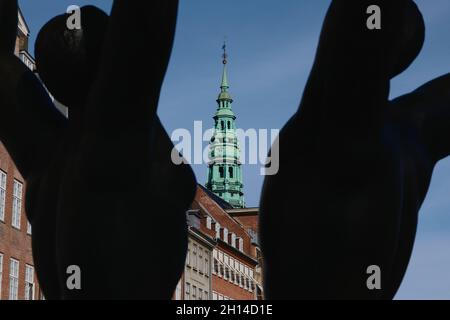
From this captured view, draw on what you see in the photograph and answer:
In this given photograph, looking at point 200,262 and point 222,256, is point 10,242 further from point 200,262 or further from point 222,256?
point 222,256

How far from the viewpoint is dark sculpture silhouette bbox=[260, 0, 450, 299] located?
311cm

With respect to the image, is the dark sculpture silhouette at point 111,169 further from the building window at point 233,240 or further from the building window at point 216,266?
the building window at point 233,240

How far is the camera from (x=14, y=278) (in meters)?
35.8

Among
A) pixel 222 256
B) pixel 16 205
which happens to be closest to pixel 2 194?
pixel 16 205

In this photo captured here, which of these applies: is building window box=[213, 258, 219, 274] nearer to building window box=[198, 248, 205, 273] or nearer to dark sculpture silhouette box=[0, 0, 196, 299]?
building window box=[198, 248, 205, 273]

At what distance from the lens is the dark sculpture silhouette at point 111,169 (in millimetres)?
3207

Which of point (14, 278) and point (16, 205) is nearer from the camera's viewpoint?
point (14, 278)

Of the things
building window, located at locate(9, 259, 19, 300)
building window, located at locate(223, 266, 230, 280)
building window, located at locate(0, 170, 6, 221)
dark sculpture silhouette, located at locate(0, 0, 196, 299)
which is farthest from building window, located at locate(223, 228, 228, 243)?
dark sculpture silhouette, located at locate(0, 0, 196, 299)

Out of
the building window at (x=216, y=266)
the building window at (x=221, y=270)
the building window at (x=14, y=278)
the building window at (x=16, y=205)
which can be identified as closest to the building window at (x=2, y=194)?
the building window at (x=16, y=205)

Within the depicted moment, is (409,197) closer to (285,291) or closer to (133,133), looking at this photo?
(285,291)

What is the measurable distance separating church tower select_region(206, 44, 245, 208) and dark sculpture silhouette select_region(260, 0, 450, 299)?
105m

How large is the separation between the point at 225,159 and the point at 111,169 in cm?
10939

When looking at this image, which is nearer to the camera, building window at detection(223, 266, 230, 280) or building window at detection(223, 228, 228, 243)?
building window at detection(223, 266, 230, 280)

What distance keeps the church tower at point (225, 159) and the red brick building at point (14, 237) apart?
235 ft
